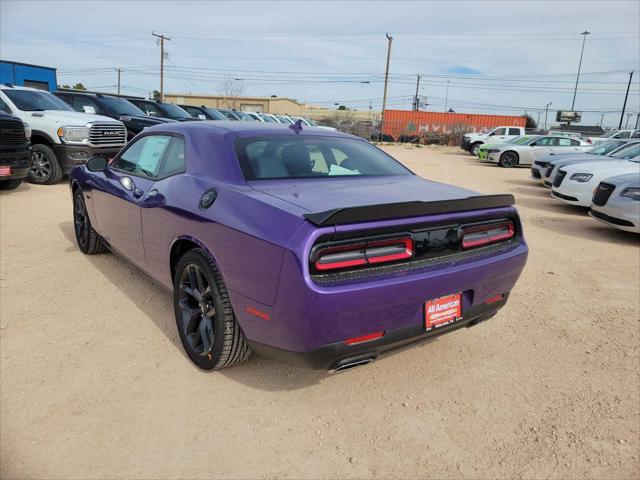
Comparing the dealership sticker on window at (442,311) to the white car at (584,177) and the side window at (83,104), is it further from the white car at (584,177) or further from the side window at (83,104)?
the side window at (83,104)

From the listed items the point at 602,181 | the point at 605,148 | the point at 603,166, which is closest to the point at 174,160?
the point at 602,181

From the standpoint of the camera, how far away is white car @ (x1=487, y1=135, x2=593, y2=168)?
63.3 feet

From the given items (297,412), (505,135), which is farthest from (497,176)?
(297,412)

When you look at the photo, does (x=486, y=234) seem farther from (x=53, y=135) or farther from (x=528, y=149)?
(x=528, y=149)

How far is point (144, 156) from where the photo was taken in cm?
399

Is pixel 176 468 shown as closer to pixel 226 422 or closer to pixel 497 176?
pixel 226 422

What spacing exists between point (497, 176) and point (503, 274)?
48.1 ft

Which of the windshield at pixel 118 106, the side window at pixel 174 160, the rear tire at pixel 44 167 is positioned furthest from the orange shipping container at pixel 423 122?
the side window at pixel 174 160

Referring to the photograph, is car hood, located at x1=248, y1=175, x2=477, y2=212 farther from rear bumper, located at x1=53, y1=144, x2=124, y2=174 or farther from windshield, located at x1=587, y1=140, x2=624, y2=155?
windshield, located at x1=587, y1=140, x2=624, y2=155

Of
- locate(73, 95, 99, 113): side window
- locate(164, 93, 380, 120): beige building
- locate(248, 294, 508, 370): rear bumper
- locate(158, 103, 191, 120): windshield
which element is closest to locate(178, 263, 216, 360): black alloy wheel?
Result: locate(248, 294, 508, 370): rear bumper

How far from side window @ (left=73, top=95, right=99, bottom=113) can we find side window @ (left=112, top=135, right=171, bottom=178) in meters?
9.21

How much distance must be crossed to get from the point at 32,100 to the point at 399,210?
1077cm

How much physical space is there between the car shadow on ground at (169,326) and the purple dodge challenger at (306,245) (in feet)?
0.79

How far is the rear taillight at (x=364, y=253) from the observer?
7.35 feet
